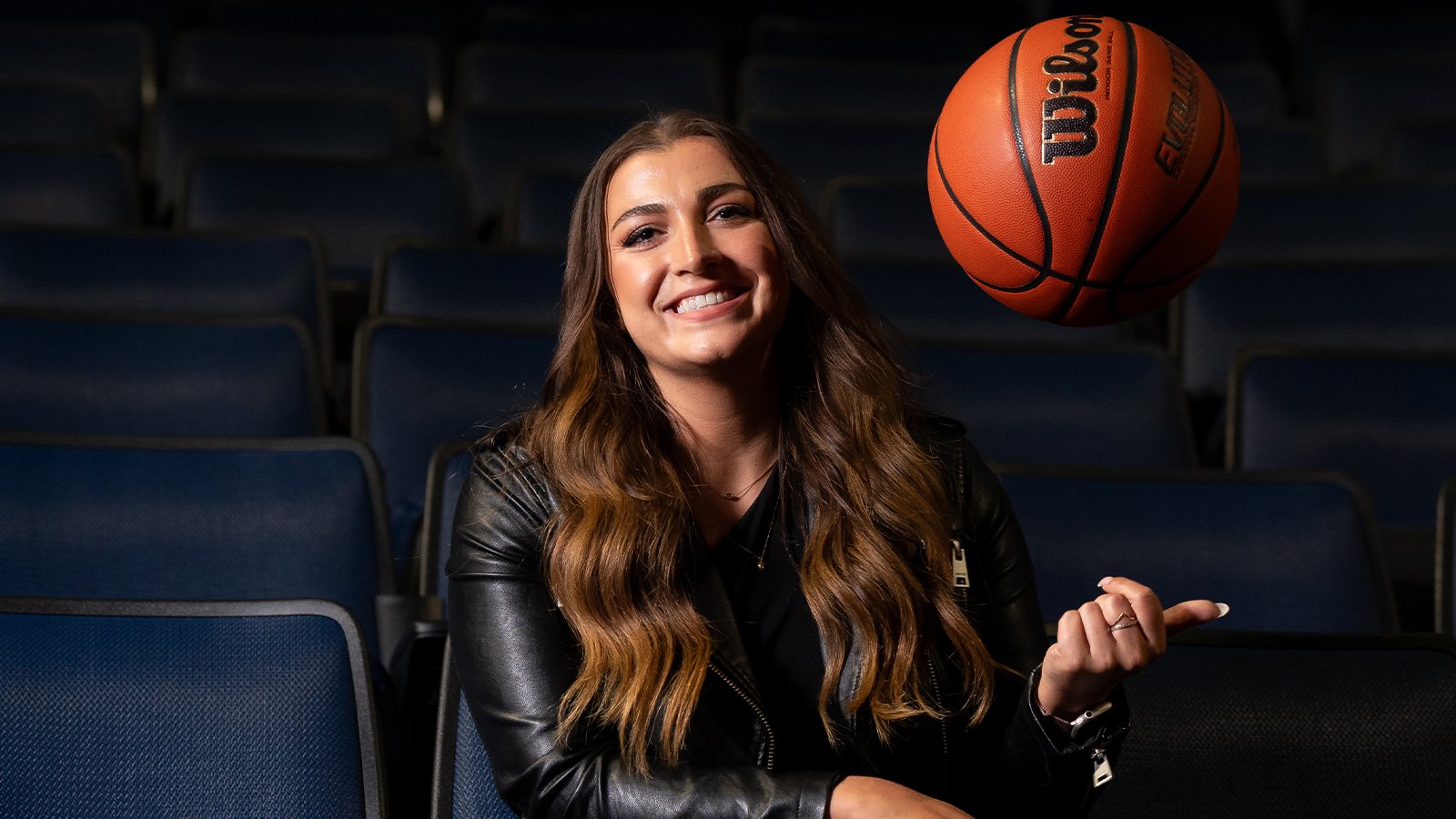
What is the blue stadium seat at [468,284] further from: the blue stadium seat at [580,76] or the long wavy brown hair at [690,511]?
the blue stadium seat at [580,76]

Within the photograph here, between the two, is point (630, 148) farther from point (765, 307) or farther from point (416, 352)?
point (416, 352)

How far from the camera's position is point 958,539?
2.28 ft

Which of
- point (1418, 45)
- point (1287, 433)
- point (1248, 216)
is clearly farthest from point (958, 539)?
point (1418, 45)

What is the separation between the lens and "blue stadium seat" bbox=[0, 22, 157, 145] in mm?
2021

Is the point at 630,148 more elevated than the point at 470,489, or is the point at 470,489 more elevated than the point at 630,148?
the point at 630,148

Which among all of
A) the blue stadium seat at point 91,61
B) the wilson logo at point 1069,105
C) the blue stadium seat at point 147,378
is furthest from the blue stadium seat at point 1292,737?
the blue stadium seat at point 91,61

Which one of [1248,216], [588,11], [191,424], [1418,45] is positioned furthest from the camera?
[588,11]

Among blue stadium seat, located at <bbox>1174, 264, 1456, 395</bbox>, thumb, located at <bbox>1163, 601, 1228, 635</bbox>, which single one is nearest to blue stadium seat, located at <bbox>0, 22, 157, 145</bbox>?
blue stadium seat, located at <bbox>1174, 264, 1456, 395</bbox>

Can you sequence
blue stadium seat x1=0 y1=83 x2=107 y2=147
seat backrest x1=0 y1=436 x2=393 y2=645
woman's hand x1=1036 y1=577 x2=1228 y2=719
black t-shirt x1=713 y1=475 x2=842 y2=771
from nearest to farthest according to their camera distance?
woman's hand x1=1036 y1=577 x2=1228 y2=719, black t-shirt x1=713 y1=475 x2=842 y2=771, seat backrest x1=0 y1=436 x2=393 y2=645, blue stadium seat x1=0 y1=83 x2=107 y2=147

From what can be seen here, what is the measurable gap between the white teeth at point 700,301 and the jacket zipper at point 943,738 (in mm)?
195

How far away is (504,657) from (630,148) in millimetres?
259

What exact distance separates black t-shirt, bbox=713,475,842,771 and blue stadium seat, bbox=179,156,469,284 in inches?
37.0

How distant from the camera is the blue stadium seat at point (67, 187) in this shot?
1518mm

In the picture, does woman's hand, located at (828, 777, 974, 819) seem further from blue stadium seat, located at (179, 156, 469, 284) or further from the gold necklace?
blue stadium seat, located at (179, 156, 469, 284)
